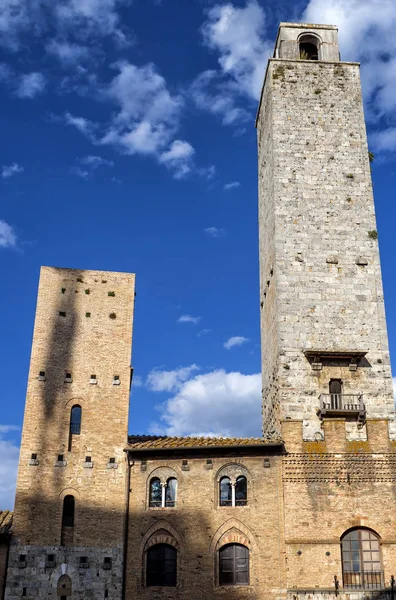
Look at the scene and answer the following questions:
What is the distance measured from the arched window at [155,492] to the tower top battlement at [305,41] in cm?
2216

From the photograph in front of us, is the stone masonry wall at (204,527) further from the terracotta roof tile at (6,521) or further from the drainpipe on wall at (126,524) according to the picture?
the terracotta roof tile at (6,521)

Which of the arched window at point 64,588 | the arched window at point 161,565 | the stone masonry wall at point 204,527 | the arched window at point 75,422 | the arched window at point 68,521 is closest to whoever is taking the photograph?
the arched window at point 64,588

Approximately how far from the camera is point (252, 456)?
2542 centimetres

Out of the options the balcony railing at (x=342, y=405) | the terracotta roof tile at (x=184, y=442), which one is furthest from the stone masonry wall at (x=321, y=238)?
the terracotta roof tile at (x=184, y=442)

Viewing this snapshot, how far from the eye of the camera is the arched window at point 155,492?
24.9 meters

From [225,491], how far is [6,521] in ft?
27.9

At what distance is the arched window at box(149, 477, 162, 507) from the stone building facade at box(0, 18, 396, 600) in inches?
1.7

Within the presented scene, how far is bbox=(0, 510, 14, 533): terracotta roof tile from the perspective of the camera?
24.4m

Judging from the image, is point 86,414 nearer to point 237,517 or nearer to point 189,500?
point 189,500

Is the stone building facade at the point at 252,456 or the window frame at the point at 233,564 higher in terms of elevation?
the stone building facade at the point at 252,456

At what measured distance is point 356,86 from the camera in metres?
33.4

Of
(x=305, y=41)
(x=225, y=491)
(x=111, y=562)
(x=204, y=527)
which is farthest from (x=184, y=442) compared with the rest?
(x=305, y=41)

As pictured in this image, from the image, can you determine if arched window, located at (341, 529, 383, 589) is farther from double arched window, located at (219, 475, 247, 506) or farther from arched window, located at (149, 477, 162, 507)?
arched window, located at (149, 477, 162, 507)

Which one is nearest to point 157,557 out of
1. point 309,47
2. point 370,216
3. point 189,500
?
point 189,500
